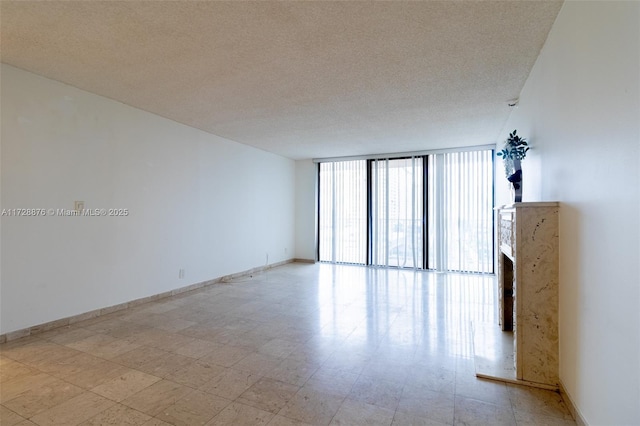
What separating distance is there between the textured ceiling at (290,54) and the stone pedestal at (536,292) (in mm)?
1450

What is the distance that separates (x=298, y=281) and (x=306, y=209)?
2.62 metres

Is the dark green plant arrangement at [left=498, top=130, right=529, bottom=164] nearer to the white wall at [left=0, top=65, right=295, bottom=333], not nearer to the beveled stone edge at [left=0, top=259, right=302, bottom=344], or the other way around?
the white wall at [left=0, top=65, right=295, bottom=333]

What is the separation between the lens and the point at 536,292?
2.19 metres

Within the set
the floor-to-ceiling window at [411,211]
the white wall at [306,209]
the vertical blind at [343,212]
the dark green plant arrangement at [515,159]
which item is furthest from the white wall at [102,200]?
the dark green plant arrangement at [515,159]

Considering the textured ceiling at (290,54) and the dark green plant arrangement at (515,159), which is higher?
the textured ceiling at (290,54)

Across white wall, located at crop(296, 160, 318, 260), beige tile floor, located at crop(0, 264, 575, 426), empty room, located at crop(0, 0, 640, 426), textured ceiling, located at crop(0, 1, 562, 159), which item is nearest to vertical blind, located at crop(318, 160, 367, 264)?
white wall, located at crop(296, 160, 318, 260)

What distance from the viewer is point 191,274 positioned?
16.3ft

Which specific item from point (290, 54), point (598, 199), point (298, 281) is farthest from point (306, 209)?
point (598, 199)

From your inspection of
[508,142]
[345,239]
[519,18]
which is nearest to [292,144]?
[345,239]

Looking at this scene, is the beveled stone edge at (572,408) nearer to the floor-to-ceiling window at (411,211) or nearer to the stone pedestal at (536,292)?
the stone pedestal at (536,292)

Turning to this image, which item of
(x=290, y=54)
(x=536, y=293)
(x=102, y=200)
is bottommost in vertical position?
(x=536, y=293)

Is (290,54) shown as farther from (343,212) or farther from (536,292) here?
(343,212)

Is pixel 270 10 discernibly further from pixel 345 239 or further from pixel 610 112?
pixel 345 239

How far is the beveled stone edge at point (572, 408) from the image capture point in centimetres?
177
